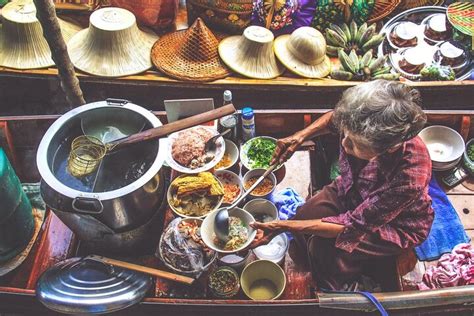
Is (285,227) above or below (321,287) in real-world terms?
above

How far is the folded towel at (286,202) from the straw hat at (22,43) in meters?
2.26

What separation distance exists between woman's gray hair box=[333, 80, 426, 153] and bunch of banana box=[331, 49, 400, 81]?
1.87 meters

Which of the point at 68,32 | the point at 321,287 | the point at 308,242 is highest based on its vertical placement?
the point at 68,32

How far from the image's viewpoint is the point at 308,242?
10.5 ft

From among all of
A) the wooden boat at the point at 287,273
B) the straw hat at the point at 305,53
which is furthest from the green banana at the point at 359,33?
the wooden boat at the point at 287,273

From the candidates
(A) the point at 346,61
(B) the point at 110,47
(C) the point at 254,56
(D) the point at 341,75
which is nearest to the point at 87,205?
(B) the point at 110,47

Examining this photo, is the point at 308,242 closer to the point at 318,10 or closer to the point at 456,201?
the point at 456,201

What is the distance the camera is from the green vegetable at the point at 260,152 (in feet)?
11.5

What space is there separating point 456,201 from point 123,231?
236 centimetres

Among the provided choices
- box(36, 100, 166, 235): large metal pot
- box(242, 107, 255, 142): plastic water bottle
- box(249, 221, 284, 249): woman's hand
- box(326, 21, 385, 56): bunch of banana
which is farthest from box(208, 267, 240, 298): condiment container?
box(326, 21, 385, 56): bunch of banana

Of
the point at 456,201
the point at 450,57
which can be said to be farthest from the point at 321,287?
the point at 450,57

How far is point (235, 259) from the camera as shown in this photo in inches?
124

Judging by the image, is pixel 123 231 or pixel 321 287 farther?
pixel 321 287

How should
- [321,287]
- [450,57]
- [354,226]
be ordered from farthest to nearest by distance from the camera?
[450,57]
[321,287]
[354,226]
